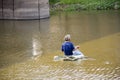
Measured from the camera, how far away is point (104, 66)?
18484 millimetres

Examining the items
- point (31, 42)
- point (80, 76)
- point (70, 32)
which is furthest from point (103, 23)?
point (80, 76)

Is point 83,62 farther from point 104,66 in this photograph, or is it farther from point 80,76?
point 80,76

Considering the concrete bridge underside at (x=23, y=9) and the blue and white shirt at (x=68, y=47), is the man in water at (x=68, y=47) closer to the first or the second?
the blue and white shirt at (x=68, y=47)

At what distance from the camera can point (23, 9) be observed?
145ft

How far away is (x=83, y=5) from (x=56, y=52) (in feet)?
114

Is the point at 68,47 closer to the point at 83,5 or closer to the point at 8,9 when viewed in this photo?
the point at 8,9

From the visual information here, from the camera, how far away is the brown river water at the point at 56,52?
56.2ft

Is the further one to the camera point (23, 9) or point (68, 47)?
point (23, 9)

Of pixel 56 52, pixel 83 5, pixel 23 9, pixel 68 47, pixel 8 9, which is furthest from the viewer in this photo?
pixel 83 5

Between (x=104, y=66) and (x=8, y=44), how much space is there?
9286 mm

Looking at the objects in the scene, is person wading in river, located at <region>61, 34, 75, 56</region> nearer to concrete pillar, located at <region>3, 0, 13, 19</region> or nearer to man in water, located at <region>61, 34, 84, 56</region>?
man in water, located at <region>61, 34, 84, 56</region>

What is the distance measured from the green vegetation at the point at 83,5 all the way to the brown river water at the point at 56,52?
18.8 meters

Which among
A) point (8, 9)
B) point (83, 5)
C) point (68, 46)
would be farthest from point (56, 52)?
point (83, 5)

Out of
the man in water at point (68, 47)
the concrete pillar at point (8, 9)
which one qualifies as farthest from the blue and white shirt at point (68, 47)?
the concrete pillar at point (8, 9)
